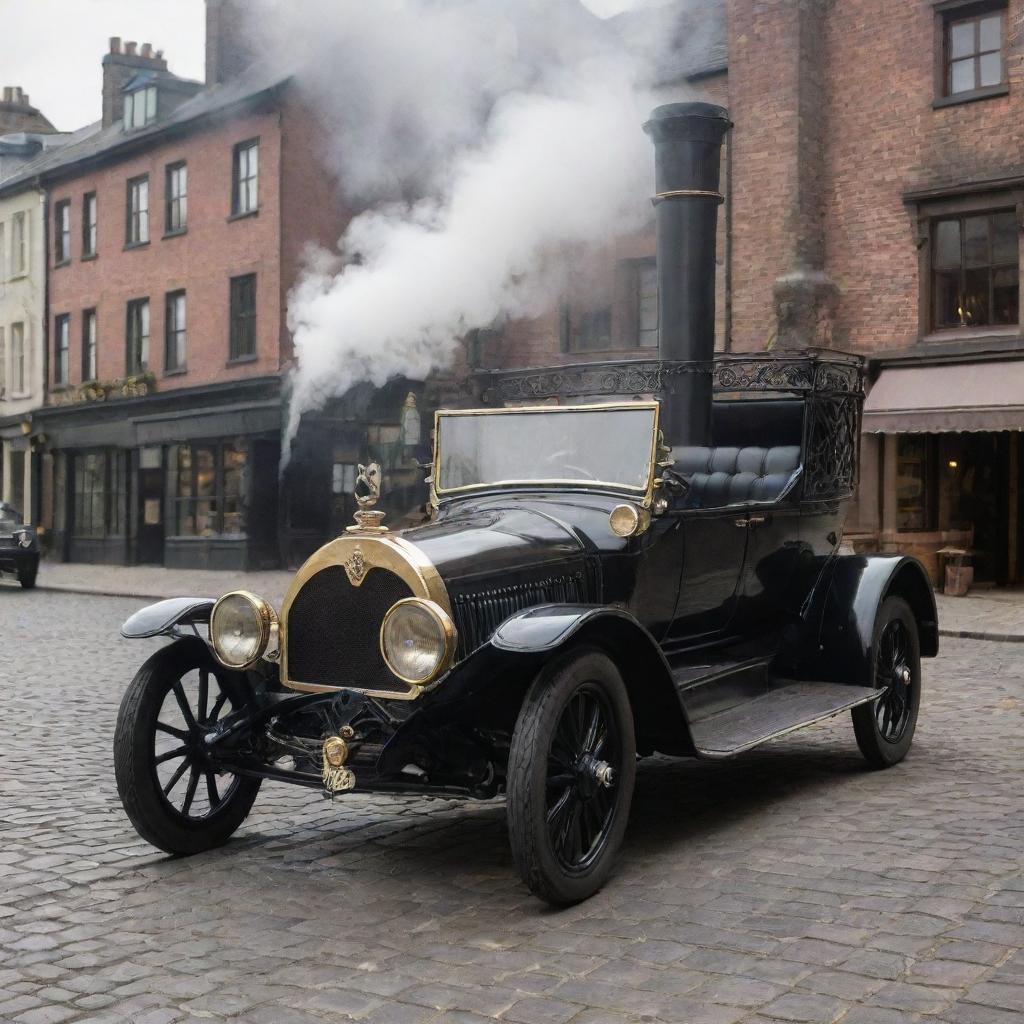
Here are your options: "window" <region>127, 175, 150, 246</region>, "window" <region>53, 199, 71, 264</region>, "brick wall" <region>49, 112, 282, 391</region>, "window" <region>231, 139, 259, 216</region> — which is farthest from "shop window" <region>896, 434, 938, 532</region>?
"window" <region>53, 199, 71, 264</region>

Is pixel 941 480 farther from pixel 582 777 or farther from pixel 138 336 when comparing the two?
pixel 138 336

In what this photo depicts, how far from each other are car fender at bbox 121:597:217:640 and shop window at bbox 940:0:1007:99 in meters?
15.8

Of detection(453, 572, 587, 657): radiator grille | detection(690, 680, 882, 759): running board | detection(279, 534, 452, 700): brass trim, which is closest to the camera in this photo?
detection(279, 534, 452, 700): brass trim

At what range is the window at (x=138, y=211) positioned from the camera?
28016mm

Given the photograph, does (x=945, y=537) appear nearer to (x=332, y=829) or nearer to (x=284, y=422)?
(x=284, y=422)

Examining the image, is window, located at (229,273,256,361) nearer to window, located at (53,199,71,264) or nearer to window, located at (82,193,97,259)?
window, located at (82,193,97,259)

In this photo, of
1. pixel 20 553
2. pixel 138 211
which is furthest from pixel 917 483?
pixel 138 211

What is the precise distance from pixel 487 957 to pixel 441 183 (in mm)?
17697

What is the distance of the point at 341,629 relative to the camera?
A: 4.84 metres

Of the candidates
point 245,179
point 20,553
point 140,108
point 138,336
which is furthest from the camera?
point 140,108

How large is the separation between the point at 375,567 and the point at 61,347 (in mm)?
28095

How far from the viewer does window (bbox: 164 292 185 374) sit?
2700 cm

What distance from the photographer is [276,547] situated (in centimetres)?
2462

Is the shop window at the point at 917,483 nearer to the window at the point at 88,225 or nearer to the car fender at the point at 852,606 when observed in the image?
the car fender at the point at 852,606
